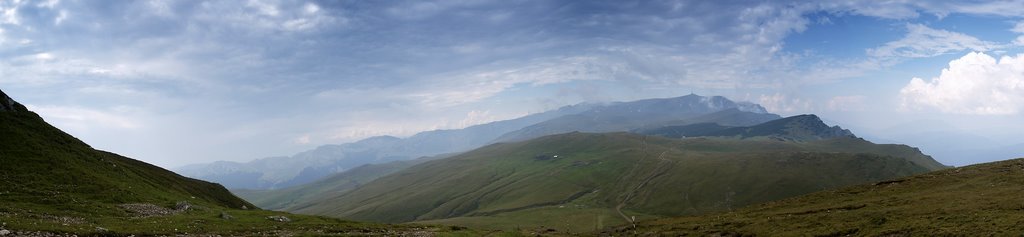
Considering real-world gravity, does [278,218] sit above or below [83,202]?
below

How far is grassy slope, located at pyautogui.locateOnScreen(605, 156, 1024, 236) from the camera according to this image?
44594 millimetres

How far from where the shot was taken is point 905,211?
54844 millimetres

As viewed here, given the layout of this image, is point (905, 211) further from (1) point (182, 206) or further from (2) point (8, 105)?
(2) point (8, 105)

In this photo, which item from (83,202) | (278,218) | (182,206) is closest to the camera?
(83,202)

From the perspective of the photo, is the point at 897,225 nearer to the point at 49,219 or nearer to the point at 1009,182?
the point at 1009,182

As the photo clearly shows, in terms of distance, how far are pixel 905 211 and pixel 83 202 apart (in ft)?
298

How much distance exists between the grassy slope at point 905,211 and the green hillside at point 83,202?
1582 inches

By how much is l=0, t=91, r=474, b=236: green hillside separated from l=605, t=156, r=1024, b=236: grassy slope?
4019cm

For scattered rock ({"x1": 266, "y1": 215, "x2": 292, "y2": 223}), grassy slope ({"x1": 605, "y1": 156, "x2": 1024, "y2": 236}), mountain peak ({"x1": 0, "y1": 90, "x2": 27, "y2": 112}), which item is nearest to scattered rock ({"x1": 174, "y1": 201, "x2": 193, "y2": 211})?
scattered rock ({"x1": 266, "y1": 215, "x2": 292, "y2": 223})

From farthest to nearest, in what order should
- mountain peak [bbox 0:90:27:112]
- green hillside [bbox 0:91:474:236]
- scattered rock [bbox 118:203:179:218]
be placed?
mountain peak [bbox 0:90:27:112]
scattered rock [bbox 118:203:179:218]
green hillside [bbox 0:91:474:236]

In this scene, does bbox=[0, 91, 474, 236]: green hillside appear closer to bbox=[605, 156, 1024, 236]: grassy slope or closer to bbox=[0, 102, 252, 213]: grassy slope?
bbox=[0, 102, 252, 213]: grassy slope

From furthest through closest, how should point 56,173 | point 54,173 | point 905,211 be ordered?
point 56,173
point 54,173
point 905,211

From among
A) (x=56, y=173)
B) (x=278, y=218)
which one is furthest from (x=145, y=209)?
(x=56, y=173)

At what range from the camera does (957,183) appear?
247 ft
